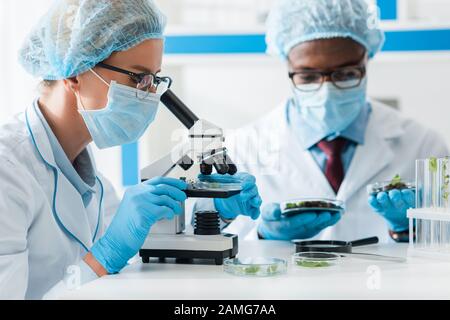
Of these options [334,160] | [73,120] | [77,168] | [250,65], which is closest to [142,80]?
[73,120]

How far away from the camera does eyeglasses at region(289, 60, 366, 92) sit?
7.21 feet

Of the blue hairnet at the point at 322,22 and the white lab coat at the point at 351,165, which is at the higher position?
the blue hairnet at the point at 322,22

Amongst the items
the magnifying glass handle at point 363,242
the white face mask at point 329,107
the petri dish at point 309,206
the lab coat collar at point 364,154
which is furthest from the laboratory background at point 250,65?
the magnifying glass handle at point 363,242

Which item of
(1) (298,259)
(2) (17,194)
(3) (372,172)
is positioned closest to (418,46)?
(3) (372,172)

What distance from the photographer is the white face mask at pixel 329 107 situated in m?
2.22

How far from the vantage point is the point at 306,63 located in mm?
2215

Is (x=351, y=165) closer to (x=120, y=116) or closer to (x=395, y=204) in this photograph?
(x=395, y=204)

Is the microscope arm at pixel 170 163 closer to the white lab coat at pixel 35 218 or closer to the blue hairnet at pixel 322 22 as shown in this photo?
the white lab coat at pixel 35 218

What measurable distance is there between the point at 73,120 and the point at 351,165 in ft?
A: 3.59

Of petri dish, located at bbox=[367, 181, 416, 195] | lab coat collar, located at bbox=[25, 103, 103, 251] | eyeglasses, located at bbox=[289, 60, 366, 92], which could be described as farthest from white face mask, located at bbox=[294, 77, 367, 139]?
lab coat collar, located at bbox=[25, 103, 103, 251]

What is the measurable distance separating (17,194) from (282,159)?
3.86 ft

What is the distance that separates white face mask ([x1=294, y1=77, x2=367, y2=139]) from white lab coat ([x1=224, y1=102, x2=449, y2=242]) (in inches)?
4.3

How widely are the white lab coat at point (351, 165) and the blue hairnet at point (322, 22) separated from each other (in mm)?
313

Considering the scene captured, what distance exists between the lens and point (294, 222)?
1.86 meters
